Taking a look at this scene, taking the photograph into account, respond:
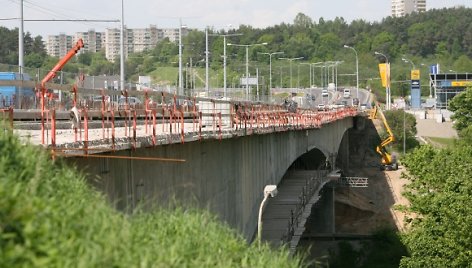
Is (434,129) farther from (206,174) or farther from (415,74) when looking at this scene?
(206,174)

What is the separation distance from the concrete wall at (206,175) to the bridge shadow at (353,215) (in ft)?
40.5

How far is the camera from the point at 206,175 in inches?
968

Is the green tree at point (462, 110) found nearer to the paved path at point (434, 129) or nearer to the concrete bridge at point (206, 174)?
the paved path at point (434, 129)

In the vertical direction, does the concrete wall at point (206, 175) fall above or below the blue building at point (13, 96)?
below

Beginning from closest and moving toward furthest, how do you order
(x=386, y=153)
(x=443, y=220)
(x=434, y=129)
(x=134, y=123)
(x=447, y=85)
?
(x=134, y=123) → (x=443, y=220) → (x=386, y=153) → (x=434, y=129) → (x=447, y=85)

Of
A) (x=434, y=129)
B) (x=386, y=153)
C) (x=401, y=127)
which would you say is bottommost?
(x=386, y=153)

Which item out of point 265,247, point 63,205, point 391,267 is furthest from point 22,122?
point 391,267

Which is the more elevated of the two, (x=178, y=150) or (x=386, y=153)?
(x=178, y=150)

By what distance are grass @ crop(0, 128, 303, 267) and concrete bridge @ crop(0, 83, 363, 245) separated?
78 centimetres

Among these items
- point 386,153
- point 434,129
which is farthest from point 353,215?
point 434,129

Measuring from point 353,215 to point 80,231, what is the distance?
2651 inches

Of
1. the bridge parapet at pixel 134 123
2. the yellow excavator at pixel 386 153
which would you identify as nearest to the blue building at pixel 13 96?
the bridge parapet at pixel 134 123

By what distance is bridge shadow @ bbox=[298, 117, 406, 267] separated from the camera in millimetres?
59406

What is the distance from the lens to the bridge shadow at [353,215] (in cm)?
5941
